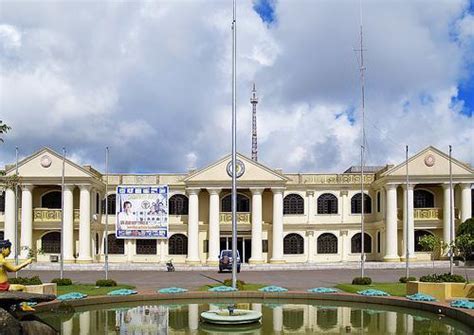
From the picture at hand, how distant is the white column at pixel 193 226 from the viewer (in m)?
52.7

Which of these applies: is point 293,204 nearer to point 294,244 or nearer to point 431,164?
point 294,244

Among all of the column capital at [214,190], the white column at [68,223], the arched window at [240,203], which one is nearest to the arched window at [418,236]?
the arched window at [240,203]

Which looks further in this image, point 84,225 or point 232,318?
point 84,225

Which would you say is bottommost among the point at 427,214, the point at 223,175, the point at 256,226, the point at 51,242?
the point at 51,242

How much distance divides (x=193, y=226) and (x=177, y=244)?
4.04m

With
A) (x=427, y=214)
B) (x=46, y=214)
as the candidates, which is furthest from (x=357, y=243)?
(x=46, y=214)

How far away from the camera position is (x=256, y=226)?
52719 mm

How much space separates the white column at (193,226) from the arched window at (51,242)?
1257 centimetres

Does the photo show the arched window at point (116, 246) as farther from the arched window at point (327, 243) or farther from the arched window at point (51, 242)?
the arched window at point (327, 243)

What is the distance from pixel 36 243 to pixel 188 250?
14.2 meters

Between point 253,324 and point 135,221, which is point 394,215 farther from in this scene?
point 253,324

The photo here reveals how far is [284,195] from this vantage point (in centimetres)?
5578

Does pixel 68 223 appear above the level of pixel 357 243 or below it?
above

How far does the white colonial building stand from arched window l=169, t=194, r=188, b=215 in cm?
9
